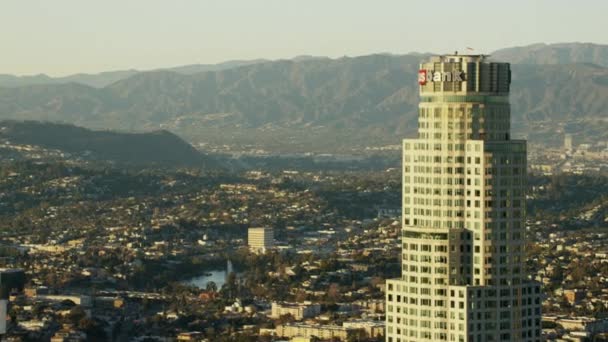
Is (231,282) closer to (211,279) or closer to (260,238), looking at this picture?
(211,279)

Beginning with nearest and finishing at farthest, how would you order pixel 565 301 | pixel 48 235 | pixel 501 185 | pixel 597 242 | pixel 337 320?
1. pixel 501 185
2. pixel 337 320
3. pixel 565 301
4. pixel 597 242
5. pixel 48 235

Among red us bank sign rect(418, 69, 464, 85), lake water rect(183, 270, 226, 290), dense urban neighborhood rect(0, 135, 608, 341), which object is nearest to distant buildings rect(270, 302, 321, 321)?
dense urban neighborhood rect(0, 135, 608, 341)

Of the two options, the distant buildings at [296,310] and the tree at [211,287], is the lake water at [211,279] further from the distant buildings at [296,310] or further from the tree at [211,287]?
the distant buildings at [296,310]

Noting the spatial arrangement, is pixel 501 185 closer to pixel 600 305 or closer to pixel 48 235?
pixel 600 305

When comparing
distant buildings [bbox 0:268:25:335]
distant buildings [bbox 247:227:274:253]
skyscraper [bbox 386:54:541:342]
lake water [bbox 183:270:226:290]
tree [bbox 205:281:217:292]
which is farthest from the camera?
distant buildings [bbox 247:227:274:253]

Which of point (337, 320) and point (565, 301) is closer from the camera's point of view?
point (337, 320)

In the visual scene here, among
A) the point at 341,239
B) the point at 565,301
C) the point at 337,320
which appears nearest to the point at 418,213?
the point at 337,320

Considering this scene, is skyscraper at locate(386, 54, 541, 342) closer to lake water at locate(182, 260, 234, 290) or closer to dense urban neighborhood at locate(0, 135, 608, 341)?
dense urban neighborhood at locate(0, 135, 608, 341)

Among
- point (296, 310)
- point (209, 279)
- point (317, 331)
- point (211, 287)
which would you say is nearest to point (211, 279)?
point (209, 279)
